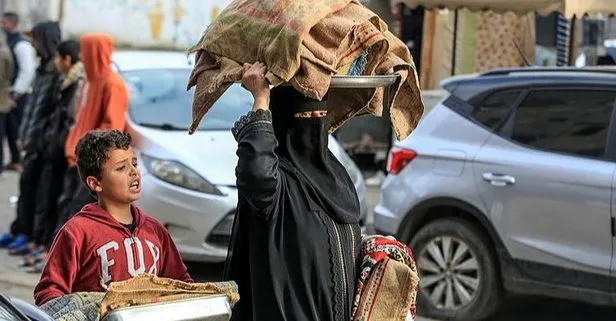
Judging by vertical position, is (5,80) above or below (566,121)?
below

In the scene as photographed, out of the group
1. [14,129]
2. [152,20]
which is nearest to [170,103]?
[14,129]

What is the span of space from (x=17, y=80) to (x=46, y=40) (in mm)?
4699

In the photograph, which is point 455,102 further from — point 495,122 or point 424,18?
point 424,18

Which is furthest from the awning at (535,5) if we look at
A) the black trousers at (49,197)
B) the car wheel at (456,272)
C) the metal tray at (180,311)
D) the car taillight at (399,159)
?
the metal tray at (180,311)

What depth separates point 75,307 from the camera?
2.72 metres

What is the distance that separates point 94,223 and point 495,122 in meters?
4.13

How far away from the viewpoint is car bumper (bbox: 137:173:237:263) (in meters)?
7.39

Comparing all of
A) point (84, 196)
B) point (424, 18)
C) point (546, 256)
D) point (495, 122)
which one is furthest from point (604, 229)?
point (424, 18)

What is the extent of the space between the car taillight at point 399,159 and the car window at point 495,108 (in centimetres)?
54

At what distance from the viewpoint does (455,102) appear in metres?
7.13

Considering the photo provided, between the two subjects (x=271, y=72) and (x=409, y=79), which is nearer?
(x=271, y=72)

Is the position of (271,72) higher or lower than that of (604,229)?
higher

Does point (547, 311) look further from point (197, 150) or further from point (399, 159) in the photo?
point (197, 150)

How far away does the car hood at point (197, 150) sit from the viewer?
24.7ft
